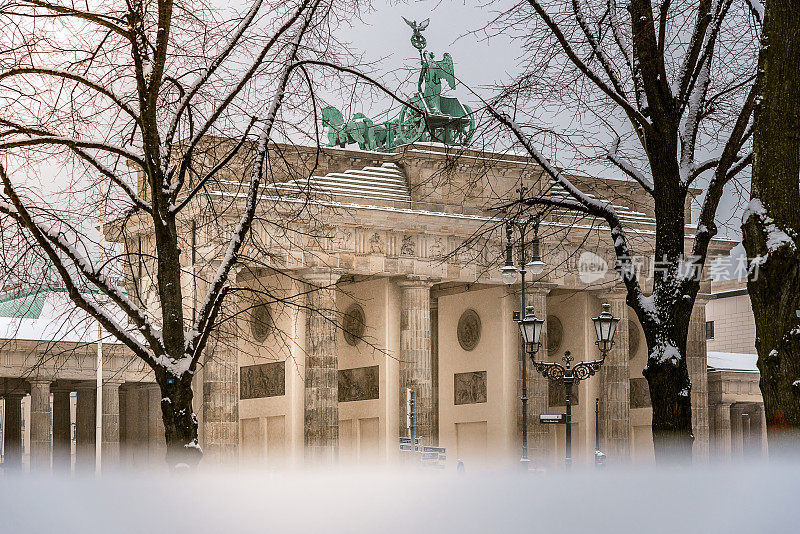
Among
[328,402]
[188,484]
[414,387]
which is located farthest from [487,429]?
[188,484]

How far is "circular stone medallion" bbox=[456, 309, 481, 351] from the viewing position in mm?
52625

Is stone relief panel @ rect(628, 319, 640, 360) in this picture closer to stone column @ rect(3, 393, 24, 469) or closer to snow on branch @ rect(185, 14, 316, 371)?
stone column @ rect(3, 393, 24, 469)

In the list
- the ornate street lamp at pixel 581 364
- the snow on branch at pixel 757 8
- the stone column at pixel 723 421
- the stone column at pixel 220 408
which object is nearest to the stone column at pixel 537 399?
the stone column at pixel 723 421

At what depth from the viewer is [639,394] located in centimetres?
5709

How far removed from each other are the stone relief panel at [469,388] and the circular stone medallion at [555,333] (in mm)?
5620

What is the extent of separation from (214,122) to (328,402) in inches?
1380

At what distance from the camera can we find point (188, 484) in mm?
1169

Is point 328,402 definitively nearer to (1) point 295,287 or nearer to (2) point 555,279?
(1) point 295,287

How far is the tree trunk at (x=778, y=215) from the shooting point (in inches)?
289

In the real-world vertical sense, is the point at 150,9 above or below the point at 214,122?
above

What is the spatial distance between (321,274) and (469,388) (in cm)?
1162

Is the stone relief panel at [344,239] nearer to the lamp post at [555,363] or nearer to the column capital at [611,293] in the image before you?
the column capital at [611,293]

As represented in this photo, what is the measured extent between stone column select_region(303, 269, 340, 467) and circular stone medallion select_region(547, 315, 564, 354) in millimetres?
14977

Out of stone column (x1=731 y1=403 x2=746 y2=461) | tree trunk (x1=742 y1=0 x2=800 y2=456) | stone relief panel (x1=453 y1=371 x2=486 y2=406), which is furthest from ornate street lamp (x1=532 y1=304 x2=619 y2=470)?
stone column (x1=731 y1=403 x2=746 y2=461)
